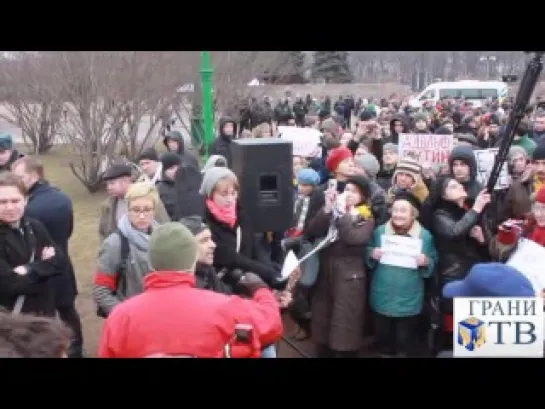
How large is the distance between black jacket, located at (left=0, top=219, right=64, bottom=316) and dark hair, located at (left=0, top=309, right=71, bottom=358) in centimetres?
184

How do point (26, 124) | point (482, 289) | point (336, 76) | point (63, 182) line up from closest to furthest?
point (482, 289)
point (63, 182)
point (26, 124)
point (336, 76)

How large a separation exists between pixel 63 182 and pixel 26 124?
4363 mm

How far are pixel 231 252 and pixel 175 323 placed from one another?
1699 mm

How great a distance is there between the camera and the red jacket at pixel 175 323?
8.57 ft

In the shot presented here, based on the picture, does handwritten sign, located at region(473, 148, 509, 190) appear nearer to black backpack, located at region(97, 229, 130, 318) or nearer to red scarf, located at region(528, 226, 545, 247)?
red scarf, located at region(528, 226, 545, 247)

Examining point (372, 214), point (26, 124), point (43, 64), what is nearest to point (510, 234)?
point (372, 214)

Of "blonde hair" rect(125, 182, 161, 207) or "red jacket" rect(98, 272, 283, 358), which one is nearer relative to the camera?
"red jacket" rect(98, 272, 283, 358)

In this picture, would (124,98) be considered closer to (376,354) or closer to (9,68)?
(9,68)

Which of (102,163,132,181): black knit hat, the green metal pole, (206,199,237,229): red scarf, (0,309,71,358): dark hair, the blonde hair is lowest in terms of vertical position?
(0,309,71,358): dark hair

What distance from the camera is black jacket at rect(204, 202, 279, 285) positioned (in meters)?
4.29

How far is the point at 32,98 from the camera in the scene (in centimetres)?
1588

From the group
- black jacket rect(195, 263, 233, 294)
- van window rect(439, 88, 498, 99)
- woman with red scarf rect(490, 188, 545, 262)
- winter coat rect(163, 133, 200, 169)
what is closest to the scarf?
black jacket rect(195, 263, 233, 294)

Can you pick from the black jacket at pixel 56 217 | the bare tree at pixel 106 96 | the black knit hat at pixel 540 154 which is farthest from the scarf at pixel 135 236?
the bare tree at pixel 106 96

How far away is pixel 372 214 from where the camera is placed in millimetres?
5328
